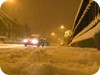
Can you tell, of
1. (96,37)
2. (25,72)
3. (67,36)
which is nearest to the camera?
(25,72)

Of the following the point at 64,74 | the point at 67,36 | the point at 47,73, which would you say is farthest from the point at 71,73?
the point at 67,36

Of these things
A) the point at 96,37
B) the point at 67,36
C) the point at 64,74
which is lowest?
the point at 64,74

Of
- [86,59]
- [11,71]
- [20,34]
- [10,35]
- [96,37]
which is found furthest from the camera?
[20,34]

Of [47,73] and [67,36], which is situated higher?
[67,36]

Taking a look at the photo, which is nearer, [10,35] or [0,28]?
[0,28]

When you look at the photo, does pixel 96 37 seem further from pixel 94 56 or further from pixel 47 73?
pixel 47 73

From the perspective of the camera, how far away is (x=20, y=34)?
220 feet

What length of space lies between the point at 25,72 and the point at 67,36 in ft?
120

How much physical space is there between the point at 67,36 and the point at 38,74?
121 ft

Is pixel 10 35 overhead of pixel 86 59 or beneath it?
overhead

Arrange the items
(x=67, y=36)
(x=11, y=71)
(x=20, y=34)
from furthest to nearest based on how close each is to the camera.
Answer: (x=20, y=34) → (x=67, y=36) → (x=11, y=71)

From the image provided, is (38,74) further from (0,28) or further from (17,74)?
(0,28)

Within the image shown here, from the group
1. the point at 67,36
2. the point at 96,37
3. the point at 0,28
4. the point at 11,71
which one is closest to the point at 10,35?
the point at 0,28

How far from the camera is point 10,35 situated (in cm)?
5669
